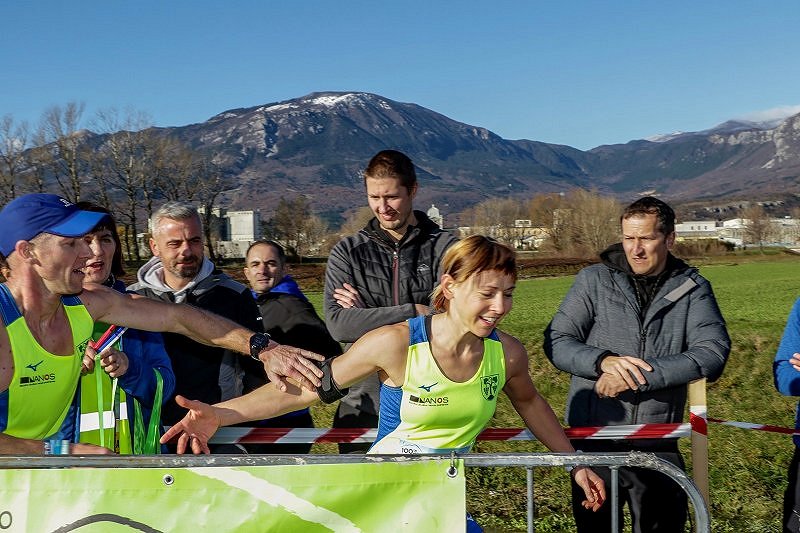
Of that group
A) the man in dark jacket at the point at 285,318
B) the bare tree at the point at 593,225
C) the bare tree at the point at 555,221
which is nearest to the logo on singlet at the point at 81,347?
the man in dark jacket at the point at 285,318

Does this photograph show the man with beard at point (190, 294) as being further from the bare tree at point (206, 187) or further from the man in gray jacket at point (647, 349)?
the bare tree at point (206, 187)

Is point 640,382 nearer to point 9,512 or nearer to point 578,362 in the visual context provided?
point 578,362

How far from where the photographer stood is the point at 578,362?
4.59 meters

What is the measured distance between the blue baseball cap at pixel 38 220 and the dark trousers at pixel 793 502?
4.00 meters

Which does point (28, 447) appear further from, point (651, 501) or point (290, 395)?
point (651, 501)

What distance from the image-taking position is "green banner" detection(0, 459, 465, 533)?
285cm

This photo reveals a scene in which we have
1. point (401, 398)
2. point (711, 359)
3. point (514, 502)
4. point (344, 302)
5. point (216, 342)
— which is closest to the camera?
point (401, 398)

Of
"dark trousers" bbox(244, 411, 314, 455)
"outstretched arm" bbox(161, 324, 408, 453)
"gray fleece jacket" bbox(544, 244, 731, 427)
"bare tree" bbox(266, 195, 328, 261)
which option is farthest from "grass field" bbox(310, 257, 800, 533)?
"bare tree" bbox(266, 195, 328, 261)

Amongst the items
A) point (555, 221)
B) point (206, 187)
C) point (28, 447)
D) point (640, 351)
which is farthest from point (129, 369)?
point (555, 221)

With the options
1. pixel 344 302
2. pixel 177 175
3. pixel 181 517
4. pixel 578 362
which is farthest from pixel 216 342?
pixel 177 175

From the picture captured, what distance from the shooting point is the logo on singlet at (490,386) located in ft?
11.6

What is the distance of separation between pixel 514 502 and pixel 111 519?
16.7ft

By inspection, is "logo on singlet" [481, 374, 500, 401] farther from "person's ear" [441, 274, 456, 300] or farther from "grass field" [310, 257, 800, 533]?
"grass field" [310, 257, 800, 533]

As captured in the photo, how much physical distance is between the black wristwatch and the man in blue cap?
40cm
